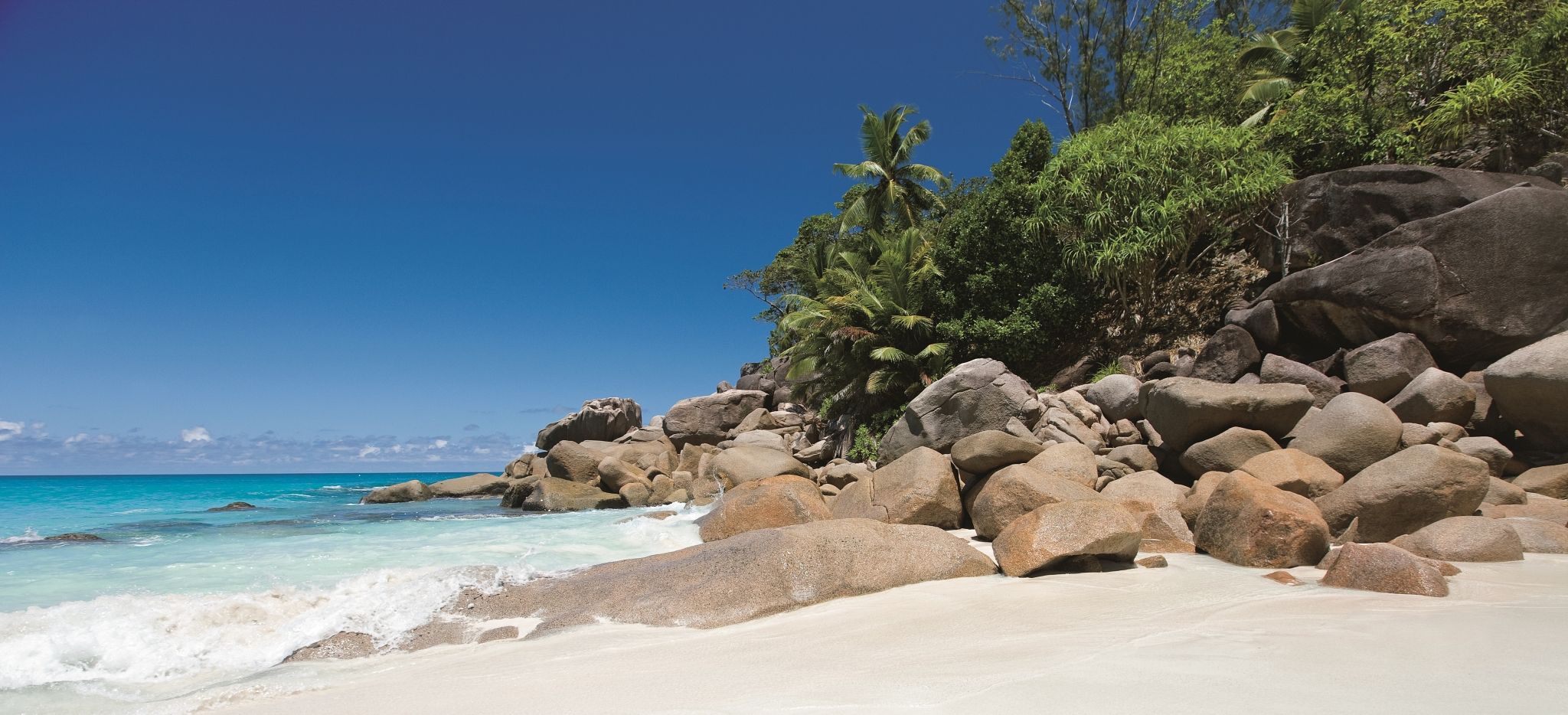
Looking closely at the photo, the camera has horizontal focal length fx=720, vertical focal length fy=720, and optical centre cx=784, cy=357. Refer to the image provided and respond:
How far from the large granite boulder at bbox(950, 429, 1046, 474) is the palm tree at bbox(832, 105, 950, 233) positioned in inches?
732

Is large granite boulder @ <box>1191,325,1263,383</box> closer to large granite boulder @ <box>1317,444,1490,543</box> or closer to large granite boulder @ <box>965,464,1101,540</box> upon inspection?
large granite boulder @ <box>1317,444,1490,543</box>

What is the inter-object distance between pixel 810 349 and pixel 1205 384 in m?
10.9

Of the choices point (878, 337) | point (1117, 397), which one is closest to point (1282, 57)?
point (878, 337)

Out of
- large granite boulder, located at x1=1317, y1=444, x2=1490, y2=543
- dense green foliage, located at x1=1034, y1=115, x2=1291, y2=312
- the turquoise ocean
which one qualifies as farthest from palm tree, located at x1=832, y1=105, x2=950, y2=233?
large granite boulder, located at x1=1317, y1=444, x2=1490, y2=543

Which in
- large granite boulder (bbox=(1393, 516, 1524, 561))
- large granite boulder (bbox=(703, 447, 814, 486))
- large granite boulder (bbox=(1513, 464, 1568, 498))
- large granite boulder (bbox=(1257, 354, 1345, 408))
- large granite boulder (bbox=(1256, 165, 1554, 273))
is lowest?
large granite boulder (bbox=(1393, 516, 1524, 561))

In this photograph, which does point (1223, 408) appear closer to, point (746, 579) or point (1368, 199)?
point (1368, 199)

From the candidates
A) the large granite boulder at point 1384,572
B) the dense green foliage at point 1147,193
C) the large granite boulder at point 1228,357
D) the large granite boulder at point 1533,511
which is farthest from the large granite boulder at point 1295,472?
the dense green foliage at point 1147,193

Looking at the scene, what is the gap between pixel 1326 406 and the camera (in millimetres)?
8633

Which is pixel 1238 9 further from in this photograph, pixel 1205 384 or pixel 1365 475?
pixel 1365 475

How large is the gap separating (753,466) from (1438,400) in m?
10.7

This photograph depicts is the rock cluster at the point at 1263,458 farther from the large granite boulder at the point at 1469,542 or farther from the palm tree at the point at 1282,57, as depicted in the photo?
the palm tree at the point at 1282,57

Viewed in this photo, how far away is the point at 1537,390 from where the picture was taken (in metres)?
8.19

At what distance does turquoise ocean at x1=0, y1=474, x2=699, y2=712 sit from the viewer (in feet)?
14.4

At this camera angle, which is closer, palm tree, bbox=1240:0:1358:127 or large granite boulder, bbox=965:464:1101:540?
large granite boulder, bbox=965:464:1101:540
